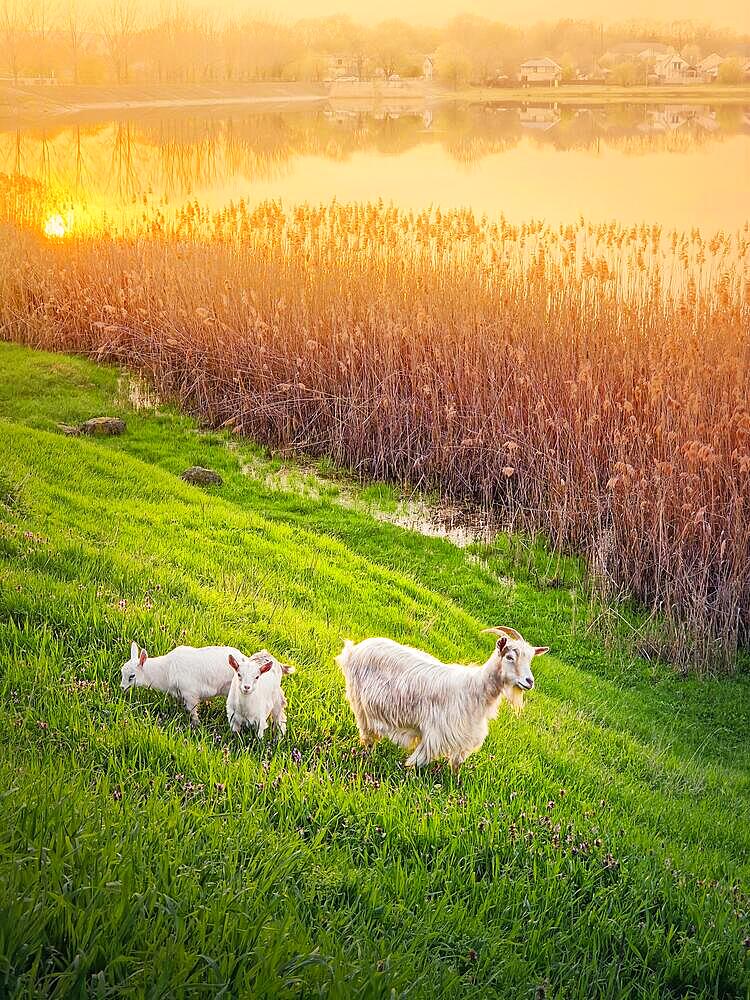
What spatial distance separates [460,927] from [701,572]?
4.56 meters

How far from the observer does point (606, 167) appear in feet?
70.3

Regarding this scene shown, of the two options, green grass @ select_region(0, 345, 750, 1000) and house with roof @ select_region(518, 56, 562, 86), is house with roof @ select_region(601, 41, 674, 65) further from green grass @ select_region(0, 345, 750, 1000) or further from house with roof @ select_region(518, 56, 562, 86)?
green grass @ select_region(0, 345, 750, 1000)

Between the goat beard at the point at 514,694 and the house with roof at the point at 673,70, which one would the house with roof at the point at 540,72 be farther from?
the goat beard at the point at 514,694

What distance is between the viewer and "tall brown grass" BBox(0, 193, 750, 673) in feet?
23.3

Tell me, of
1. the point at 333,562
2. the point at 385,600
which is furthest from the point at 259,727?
the point at 333,562

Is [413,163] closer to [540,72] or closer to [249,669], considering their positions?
[540,72]

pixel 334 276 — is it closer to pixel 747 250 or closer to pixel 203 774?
pixel 747 250

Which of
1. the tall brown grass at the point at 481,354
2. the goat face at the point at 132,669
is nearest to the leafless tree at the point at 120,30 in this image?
the tall brown grass at the point at 481,354

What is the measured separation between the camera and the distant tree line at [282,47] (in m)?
22.5

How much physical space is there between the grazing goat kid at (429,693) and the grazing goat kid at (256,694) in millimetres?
262

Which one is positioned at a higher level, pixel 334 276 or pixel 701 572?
pixel 334 276

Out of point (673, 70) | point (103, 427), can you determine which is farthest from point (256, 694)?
point (673, 70)

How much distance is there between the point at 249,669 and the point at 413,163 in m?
20.1

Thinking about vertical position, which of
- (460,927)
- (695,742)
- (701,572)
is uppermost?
(460,927)
